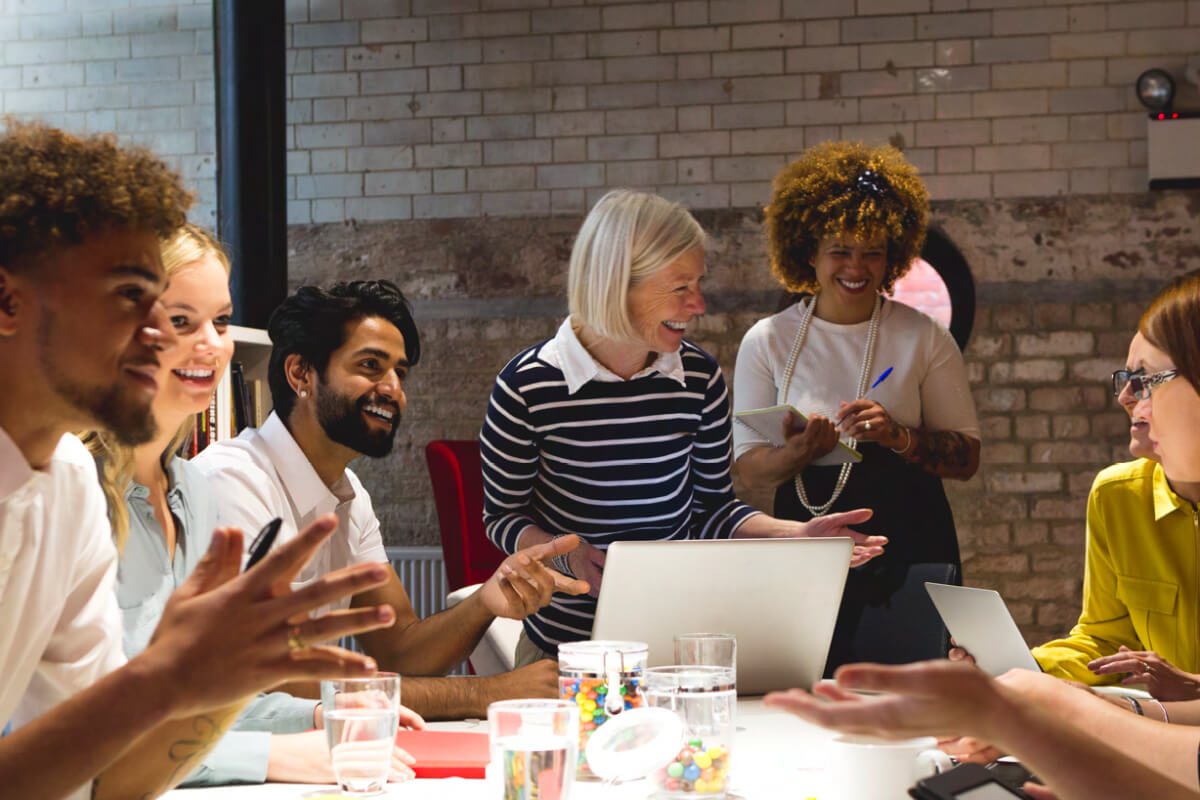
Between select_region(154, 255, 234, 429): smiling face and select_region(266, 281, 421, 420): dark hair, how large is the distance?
319 millimetres

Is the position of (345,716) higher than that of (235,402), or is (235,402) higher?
(235,402)

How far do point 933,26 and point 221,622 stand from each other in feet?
16.6

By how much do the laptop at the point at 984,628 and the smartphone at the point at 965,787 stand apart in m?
0.42

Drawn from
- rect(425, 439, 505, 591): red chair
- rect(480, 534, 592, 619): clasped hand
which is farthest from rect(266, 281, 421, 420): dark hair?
rect(425, 439, 505, 591): red chair

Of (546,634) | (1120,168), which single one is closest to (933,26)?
(1120,168)

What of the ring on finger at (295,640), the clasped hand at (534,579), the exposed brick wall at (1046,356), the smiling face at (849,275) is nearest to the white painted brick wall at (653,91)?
the exposed brick wall at (1046,356)

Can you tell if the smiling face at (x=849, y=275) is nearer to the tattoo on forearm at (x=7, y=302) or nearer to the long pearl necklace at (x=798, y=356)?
the long pearl necklace at (x=798, y=356)

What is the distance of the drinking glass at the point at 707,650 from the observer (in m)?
1.45

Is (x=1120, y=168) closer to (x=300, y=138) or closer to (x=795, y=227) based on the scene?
(x=795, y=227)

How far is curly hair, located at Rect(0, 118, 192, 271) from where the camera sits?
3.52 feet

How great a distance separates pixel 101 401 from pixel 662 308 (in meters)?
1.40

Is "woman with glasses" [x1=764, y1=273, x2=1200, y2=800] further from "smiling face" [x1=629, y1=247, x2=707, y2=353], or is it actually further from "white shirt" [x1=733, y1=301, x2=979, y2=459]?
"white shirt" [x1=733, y1=301, x2=979, y2=459]

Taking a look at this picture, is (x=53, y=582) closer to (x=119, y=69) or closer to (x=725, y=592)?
(x=725, y=592)

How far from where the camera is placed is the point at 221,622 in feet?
3.01
